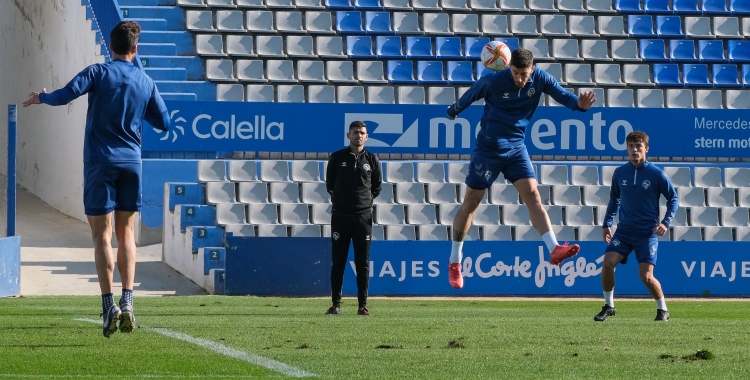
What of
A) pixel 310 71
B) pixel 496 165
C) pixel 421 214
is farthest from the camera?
pixel 310 71

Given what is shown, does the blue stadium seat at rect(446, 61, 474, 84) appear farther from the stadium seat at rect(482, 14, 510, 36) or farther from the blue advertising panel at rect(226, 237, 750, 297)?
the blue advertising panel at rect(226, 237, 750, 297)

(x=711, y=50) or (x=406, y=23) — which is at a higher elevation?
(x=406, y=23)

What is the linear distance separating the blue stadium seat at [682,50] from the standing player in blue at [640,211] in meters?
10.8

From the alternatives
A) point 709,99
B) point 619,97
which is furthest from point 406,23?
point 709,99

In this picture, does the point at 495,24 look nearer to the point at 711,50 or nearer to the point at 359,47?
the point at 359,47

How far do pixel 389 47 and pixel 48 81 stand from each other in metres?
6.55

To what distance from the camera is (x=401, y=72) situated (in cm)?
1888

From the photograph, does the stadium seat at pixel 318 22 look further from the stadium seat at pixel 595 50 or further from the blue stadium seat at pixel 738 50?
the blue stadium seat at pixel 738 50

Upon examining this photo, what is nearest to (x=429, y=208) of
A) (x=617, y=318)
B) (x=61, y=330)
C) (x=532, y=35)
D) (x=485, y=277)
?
(x=485, y=277)

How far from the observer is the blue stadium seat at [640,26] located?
20.1 meters

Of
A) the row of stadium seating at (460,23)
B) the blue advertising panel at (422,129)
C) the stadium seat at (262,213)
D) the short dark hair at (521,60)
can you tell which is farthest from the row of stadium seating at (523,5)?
the short dark hair at (521,60)

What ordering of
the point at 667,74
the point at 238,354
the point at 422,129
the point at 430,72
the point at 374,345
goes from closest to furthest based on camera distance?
1. the point at 238,354
2. the point at 374,345
3. the point at 422,129
4. the point at 430,72
5. the point at 667,74

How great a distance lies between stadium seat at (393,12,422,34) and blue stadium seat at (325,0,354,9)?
2.68 feet

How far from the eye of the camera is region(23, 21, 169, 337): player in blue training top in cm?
676
